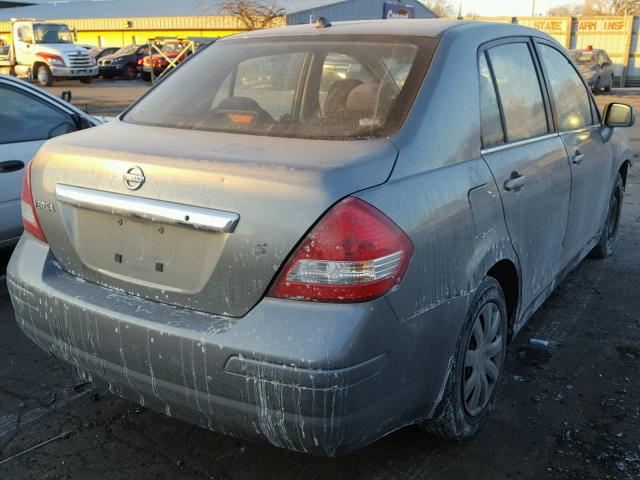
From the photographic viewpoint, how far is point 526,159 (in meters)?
3.04

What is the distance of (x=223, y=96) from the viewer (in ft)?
9.87

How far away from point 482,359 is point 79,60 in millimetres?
28640

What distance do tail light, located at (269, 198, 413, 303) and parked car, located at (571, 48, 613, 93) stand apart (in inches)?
913

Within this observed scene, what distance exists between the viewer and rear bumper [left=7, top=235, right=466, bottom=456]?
1.97 meters

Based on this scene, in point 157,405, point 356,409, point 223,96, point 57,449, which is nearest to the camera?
point 356,409

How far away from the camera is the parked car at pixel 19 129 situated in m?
4.49

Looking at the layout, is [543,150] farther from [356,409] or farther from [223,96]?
[356,409]

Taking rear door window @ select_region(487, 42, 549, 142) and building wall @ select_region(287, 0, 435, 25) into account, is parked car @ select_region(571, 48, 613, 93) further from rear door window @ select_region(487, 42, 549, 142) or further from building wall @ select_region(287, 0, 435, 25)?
rear door window @ select_region(487, 42, 549, 142)

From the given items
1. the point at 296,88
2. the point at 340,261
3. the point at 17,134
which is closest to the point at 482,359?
the point at 340,261

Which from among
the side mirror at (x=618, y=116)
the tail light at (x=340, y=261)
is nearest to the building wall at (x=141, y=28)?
the side mirror at (x=618, y=116)

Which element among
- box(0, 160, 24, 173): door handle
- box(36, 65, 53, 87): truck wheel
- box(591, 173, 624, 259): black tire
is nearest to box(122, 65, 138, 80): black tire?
box(36, 65, 53, 87): truck wheel

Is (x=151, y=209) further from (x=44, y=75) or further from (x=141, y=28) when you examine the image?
(x=141, y=28)

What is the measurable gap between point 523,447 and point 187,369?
154 centimetres

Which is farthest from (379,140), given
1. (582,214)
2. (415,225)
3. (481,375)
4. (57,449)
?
(582,214)
